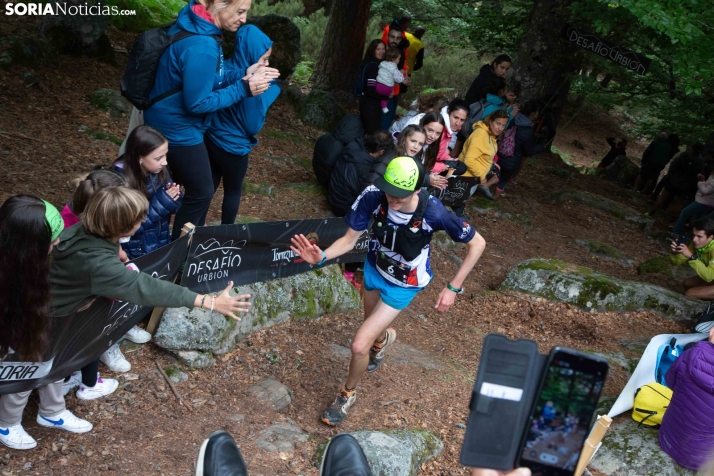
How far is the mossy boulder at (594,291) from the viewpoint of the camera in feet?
27.0

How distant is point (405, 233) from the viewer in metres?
4.54

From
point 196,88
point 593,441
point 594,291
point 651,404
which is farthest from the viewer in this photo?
point 594,291

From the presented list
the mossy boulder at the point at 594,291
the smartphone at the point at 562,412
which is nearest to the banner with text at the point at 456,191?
the mossy boulder at the point at 594,291

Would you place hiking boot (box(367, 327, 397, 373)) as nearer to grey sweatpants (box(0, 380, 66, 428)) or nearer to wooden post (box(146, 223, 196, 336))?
wooden post (box(146, 223, 196, 336))

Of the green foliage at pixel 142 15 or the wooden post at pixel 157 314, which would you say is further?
the green foliage at pixel 142 15

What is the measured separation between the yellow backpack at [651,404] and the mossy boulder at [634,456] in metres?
0.08

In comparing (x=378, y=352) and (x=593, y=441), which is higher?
(x=593, y=441)

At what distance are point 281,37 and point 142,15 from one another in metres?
2.92

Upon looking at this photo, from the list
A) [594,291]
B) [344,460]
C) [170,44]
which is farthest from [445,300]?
[594,291]

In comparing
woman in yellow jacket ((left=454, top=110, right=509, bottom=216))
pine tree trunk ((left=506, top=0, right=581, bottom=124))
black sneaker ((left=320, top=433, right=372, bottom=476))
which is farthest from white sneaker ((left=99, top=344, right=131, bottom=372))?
pine tree trunk ((left=506, top=0, right=581, bottom=124))

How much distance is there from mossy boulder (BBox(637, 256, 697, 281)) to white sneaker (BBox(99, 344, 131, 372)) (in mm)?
8598

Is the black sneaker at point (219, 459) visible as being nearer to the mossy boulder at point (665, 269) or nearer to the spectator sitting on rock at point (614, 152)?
the mossy boulder at point (665, 269)

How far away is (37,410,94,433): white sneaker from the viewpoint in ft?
12.7

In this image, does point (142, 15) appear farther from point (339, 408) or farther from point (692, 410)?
point (692, 410)
